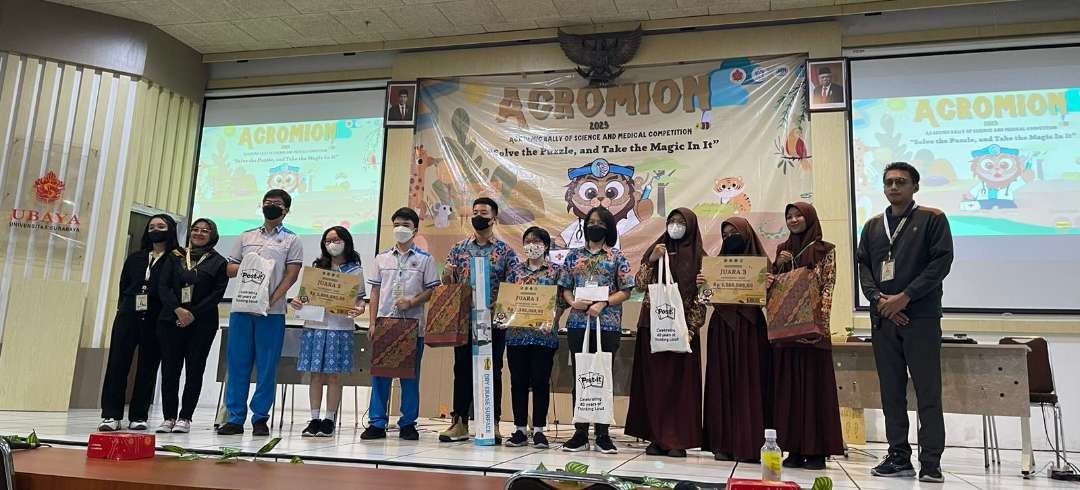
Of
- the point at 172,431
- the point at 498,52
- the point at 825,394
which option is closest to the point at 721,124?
the point at 498,52

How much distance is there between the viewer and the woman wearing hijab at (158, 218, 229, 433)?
166 inches

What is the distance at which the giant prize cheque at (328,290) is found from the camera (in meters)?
4.25

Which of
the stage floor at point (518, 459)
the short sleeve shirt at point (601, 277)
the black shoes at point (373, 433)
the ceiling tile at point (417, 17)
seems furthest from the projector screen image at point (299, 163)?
the short sleeve shirt at point (601, 277)

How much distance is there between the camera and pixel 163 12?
698 centimetres

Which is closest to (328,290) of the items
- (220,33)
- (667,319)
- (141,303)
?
(141,303)

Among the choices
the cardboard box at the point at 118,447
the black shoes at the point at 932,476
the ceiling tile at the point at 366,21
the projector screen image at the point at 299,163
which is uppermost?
the ceiling tile at the point at 366,21

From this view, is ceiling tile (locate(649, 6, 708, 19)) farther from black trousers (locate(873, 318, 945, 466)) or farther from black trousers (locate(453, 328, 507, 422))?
black trousers (locate(873, 318, 945, 466))

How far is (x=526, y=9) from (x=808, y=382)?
4.41 meters

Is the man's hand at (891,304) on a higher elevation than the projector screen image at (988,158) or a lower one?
lower

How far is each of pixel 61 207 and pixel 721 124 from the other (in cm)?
601

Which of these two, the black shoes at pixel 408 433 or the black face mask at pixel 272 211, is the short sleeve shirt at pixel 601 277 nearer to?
the black shoes at pixel 408 433

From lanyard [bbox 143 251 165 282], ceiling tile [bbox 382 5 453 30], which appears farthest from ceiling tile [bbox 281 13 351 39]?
lanyard [bbox 143 251 165 282]

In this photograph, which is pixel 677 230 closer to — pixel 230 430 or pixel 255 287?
pixel 255 287

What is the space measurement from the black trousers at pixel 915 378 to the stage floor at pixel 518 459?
0.63ft
